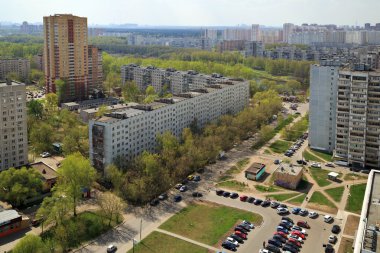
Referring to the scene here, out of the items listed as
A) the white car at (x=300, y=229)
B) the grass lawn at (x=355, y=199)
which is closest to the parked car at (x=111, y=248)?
the white car at (x=300, y=229)

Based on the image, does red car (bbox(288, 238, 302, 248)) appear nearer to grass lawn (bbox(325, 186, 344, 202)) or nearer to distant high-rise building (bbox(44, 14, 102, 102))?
grass lawn (bbox(325, 186, 344, 202))

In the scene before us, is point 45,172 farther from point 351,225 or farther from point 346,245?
point 351,225

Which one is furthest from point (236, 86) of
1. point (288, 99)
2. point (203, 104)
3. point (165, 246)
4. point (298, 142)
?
point (165, 246)

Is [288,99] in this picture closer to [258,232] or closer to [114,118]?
[114,118]

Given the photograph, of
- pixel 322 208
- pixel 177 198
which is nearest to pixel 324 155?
pixel 322 208

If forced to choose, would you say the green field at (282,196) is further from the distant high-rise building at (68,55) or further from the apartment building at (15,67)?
the apartment building at (15,67)
